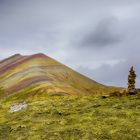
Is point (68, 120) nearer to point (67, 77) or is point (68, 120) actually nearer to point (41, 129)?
point (41, 129)

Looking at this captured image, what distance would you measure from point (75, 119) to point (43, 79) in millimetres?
121335

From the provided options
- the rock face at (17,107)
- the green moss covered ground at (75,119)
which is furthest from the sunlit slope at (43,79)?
the green moss covered ground at (75,119)

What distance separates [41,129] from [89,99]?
23.6ft

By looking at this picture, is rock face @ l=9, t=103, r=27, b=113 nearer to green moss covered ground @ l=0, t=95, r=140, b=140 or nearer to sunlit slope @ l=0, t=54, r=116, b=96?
green moss covered ground @ l=0, t=95, r=140, b=140

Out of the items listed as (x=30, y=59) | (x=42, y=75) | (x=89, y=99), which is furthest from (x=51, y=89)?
(x=89, y=99)

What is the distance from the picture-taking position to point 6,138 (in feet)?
90.0

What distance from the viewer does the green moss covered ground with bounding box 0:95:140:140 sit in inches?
1029

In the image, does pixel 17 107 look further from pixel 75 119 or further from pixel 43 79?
pixel 43 79

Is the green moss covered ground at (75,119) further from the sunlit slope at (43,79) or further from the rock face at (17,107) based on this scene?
the sunlit slope at (43,79)

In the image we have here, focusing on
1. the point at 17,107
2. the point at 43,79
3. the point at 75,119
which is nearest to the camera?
the point at 75,119

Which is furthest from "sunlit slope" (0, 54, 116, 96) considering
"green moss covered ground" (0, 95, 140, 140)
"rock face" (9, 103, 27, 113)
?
"green moss covered ground" (0, 95, 140, 140)

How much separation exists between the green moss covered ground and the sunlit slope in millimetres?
91595

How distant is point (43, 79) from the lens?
14975cm

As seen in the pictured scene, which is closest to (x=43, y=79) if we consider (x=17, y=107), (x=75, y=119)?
(x=17, y=107)
